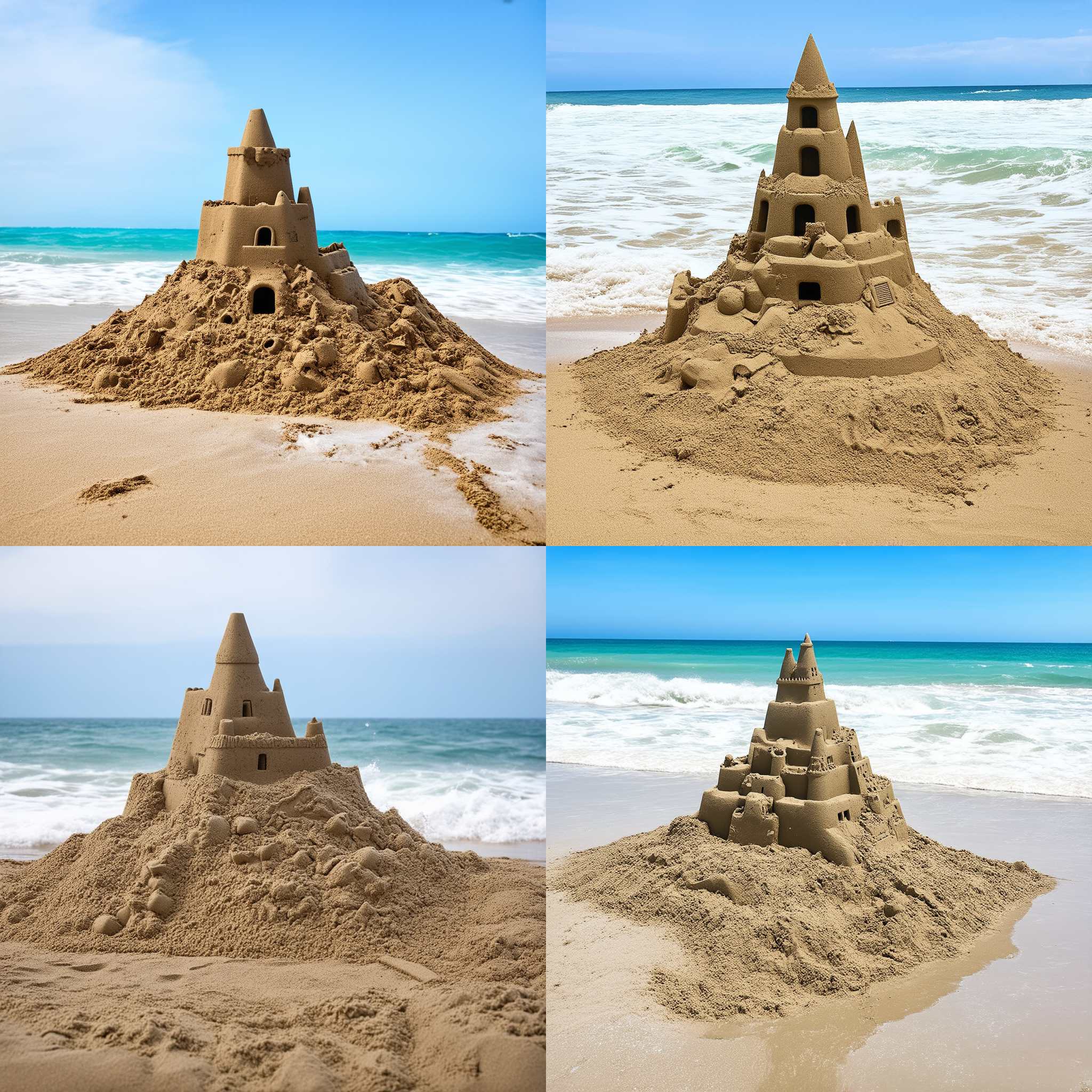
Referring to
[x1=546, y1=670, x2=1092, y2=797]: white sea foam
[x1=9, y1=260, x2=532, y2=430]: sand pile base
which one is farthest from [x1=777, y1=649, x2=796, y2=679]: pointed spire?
[x1=546, y1=670, x2=1092, y2=797]: white sea foam

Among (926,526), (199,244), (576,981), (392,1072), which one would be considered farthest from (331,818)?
(199,244)

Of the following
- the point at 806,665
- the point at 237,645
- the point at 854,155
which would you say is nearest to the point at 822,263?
the point at 854,155

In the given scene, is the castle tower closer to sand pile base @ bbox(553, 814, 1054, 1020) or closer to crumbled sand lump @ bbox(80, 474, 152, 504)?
crumbled sand lump @ bbox(80, 474, 152, 504)

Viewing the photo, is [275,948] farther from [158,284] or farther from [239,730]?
[158,284]

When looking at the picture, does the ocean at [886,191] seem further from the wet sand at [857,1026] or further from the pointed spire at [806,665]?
the wet sand at [857,1026]

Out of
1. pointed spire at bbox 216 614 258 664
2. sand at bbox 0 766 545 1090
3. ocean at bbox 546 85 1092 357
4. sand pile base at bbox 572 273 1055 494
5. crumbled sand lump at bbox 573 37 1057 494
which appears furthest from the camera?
ocean at bbox 546 85 1092 357

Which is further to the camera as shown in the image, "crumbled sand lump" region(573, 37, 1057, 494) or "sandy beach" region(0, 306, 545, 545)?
"crumbled sand lump" region(573, 37, 1057, 494)
